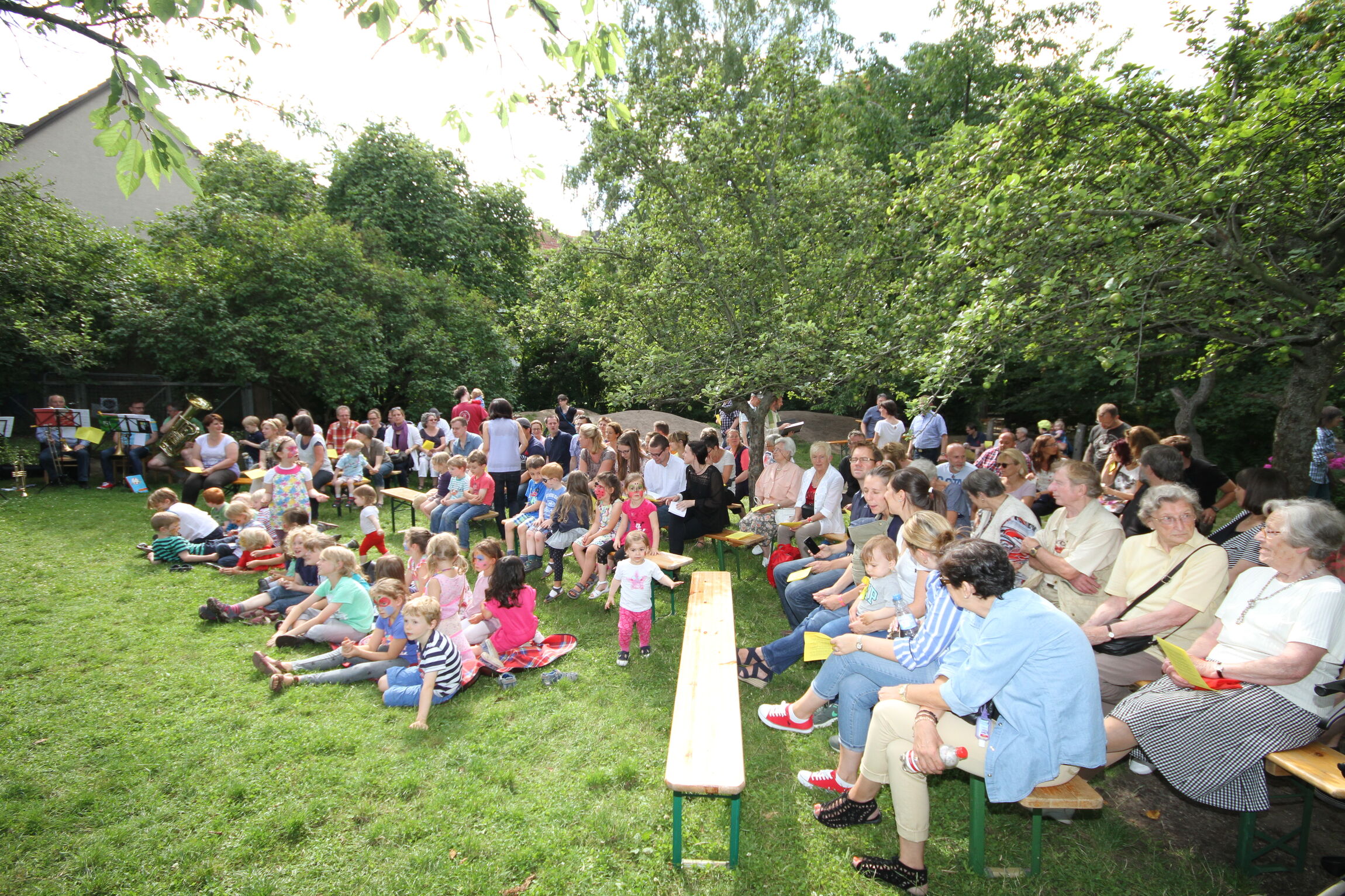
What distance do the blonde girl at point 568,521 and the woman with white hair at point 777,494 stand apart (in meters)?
1.85

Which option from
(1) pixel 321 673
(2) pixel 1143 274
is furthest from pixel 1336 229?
(1) pixel 321 673

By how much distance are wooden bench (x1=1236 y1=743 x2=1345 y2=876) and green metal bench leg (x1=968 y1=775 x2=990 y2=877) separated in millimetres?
1154

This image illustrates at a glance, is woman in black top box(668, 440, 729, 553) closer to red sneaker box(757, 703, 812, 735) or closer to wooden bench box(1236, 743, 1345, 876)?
red sneaker box(757, 703, 812, 735)

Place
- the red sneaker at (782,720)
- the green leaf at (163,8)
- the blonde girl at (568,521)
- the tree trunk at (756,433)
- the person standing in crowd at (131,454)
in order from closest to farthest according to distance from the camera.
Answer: the green leaf at (163,8) → the red sneaker at (782,720) → the blonde girl at (568,521) → the tree trunk at (756,433) → the person standing in crowd at (131,454)

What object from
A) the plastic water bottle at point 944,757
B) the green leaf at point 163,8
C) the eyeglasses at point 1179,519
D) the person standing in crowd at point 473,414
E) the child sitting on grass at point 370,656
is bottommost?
the child sitting on grass at point 370,656

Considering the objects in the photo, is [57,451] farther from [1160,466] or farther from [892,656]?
[1160,466]

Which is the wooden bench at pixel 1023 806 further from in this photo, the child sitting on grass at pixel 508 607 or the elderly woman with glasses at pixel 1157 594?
the child sitting on grass at pixel 508 607

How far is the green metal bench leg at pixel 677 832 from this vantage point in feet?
10.0

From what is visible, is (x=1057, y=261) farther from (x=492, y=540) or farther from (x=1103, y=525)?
(x=492, y=540)

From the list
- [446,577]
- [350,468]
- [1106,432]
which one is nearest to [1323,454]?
[1106,432]

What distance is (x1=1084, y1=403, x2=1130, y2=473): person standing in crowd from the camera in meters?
7.66

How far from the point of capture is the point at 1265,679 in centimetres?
298

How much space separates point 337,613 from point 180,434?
9193 mm

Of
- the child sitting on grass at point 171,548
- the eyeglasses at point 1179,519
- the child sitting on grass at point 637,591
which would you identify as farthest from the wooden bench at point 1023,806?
the child sitting on grass at point 171,548
